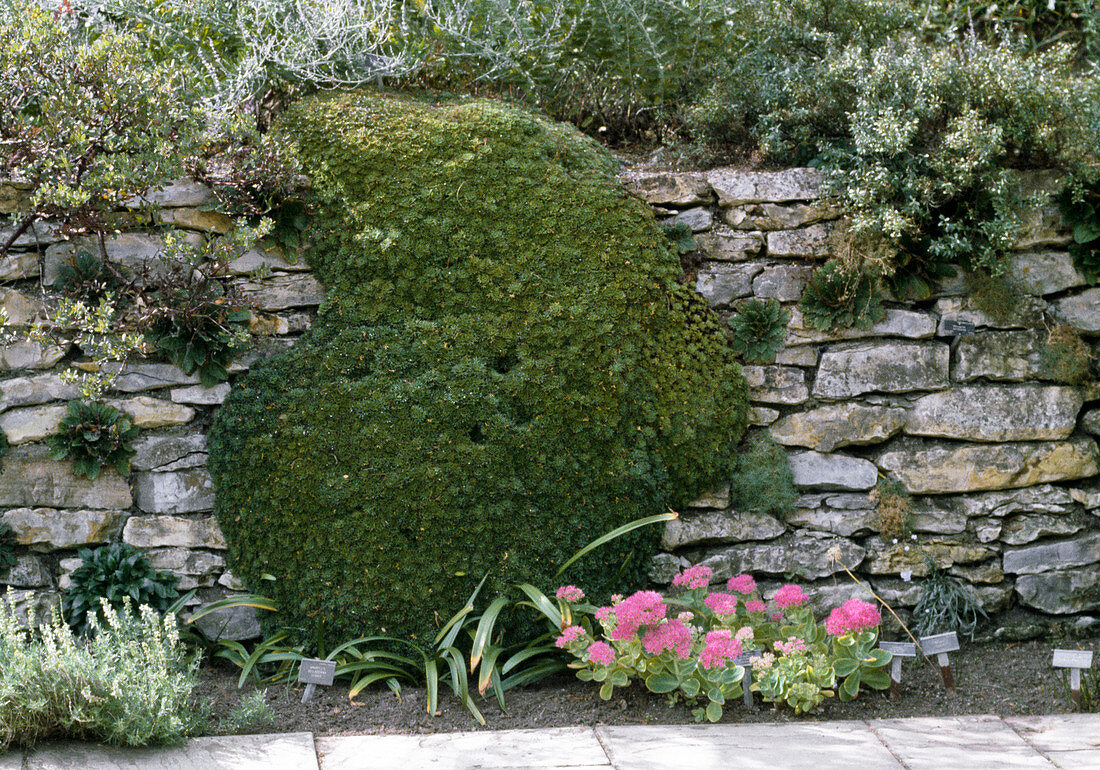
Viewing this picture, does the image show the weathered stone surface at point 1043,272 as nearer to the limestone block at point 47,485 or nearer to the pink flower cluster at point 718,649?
the pink flower cluster at point 718,649

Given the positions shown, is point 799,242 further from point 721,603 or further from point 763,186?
point 721,603

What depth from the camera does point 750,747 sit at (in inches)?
108

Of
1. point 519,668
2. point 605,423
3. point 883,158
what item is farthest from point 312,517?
point 883,158

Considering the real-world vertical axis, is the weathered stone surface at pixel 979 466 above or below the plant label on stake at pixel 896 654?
above

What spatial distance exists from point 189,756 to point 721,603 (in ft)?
6.02

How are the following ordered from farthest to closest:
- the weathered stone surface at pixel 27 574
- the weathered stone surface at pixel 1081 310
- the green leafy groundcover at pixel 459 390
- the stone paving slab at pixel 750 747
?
1. the weathered stone surface at pixel 1081 310
2. the weathered stone surface at pixel 27 574
3. the green leafy groundcover at pixel 459 390
4. the stone paving slab at pixel 750 747

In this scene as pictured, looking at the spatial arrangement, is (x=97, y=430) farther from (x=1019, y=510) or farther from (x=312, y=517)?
(x=1019, y=510)

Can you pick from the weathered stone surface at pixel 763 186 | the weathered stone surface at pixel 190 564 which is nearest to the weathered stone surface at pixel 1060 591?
the weathered stone surface at pixel 763 186

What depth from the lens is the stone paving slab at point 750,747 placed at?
261cm

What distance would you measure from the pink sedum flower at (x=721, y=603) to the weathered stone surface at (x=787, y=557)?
0.49 meters

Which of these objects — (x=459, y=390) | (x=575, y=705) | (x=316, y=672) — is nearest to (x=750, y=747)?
(x=575, y=705)

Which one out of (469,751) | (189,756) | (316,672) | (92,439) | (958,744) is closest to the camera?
(189,756)

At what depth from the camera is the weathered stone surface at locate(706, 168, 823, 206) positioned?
3.88m

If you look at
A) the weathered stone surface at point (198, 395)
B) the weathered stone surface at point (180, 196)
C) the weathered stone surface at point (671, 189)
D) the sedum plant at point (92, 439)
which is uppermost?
the weathered stone surface at point (671, 189)
